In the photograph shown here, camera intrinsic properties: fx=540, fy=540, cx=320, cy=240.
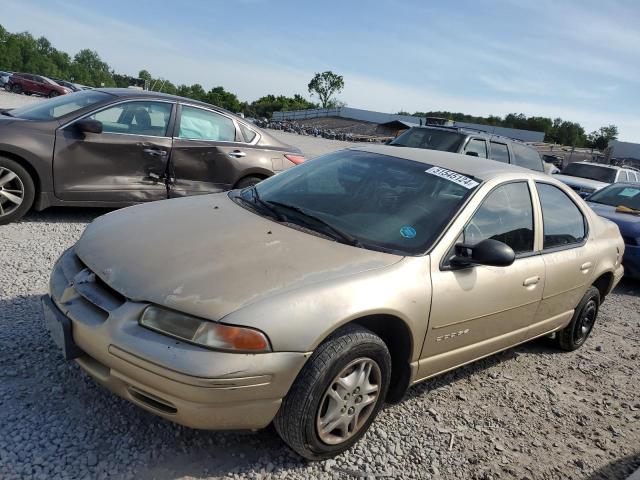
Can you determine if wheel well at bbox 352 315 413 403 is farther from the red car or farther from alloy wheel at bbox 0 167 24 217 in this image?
the red car

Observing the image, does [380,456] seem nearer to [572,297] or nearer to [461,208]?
[461,208]

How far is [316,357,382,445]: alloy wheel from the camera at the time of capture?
8.63ft

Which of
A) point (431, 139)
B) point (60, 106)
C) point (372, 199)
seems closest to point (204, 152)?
point (60, 106)

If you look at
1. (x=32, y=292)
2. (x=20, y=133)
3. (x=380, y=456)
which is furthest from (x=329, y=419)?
(x=20, y=133)

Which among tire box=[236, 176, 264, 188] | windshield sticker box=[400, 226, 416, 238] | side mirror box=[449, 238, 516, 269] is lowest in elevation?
tire box=[236, 176, 264, 188]

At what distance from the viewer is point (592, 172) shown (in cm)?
1419

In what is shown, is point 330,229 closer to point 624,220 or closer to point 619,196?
point 624,220

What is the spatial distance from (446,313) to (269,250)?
1.08m

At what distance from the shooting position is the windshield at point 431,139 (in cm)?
984

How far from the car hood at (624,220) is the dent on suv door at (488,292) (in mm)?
4340

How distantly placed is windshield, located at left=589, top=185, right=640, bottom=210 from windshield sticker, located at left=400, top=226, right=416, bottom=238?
6761 millimetres

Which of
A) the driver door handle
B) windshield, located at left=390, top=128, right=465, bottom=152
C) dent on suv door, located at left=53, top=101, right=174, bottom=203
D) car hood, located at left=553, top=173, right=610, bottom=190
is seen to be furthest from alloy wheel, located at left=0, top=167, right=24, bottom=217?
car hood, located at left=553, top=173, right=610, bottom=190

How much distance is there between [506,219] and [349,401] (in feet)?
5.72

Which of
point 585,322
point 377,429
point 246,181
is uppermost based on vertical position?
point 246,181
